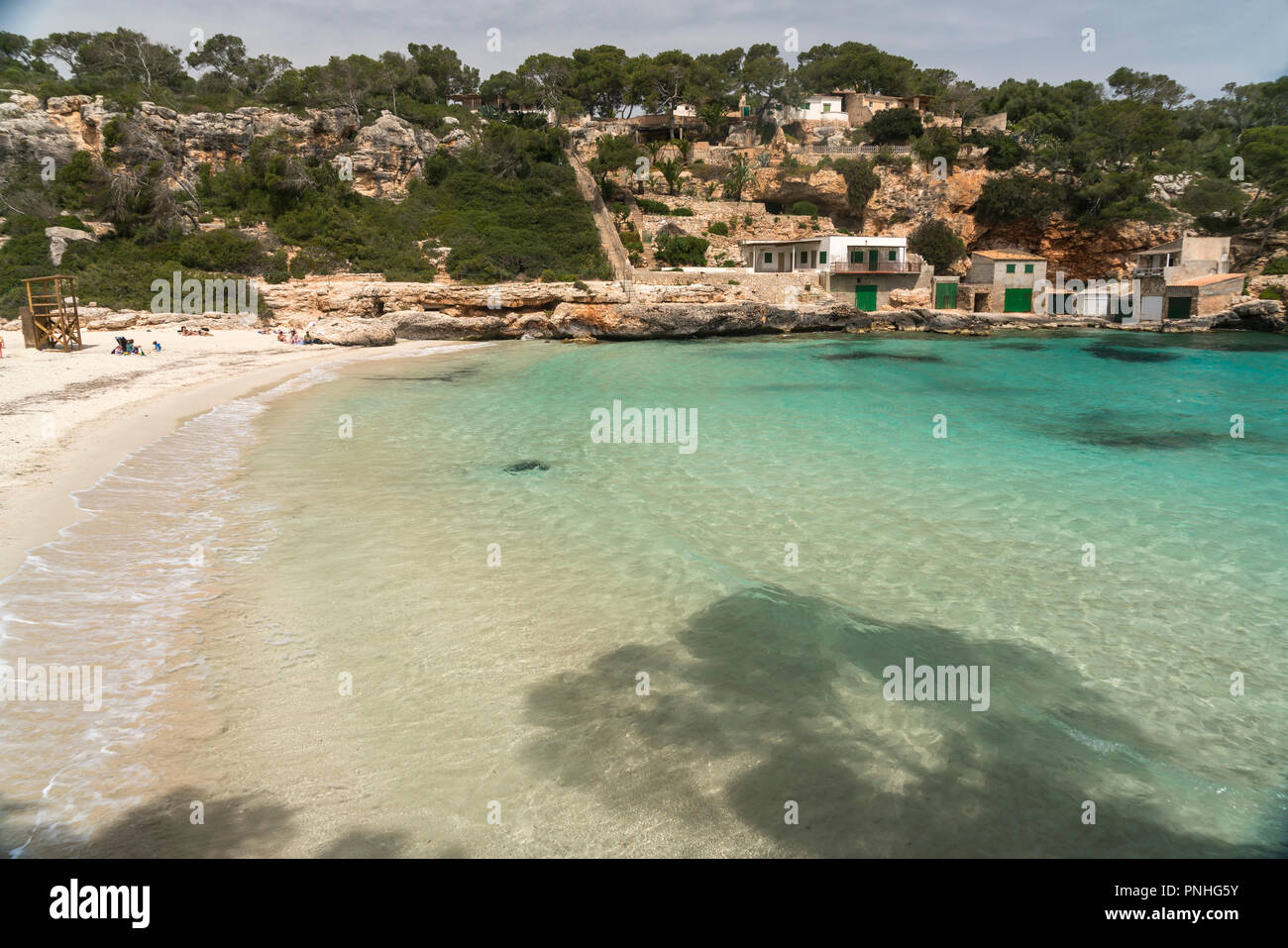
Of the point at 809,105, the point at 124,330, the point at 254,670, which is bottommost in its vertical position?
the point at 254,670

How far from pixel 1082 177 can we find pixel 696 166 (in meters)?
29.3

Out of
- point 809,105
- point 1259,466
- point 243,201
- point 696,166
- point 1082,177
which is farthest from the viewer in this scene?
point 809,105

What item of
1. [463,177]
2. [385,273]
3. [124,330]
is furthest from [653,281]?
[124,330]

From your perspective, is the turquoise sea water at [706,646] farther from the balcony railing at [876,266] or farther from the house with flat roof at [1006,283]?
the house with flat roof at [1006,283]

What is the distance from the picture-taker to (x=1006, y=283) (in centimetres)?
4769

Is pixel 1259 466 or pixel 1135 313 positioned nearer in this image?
pixel 1259 466

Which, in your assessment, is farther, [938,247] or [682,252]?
[938,247]

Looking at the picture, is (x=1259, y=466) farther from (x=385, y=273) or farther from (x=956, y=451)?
(x=385, y=273)

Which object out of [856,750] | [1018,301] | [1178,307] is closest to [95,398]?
[856,750]

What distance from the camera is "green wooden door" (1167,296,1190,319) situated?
45.5 meters

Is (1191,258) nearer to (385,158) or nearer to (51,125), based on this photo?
(385,158)

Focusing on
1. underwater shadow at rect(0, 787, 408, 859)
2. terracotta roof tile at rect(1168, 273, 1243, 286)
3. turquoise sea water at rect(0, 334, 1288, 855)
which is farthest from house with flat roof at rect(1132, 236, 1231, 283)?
underwater shadow at rect(0, 787, 408, 859)

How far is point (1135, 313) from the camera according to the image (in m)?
47.5

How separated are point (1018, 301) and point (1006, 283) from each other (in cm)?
156
